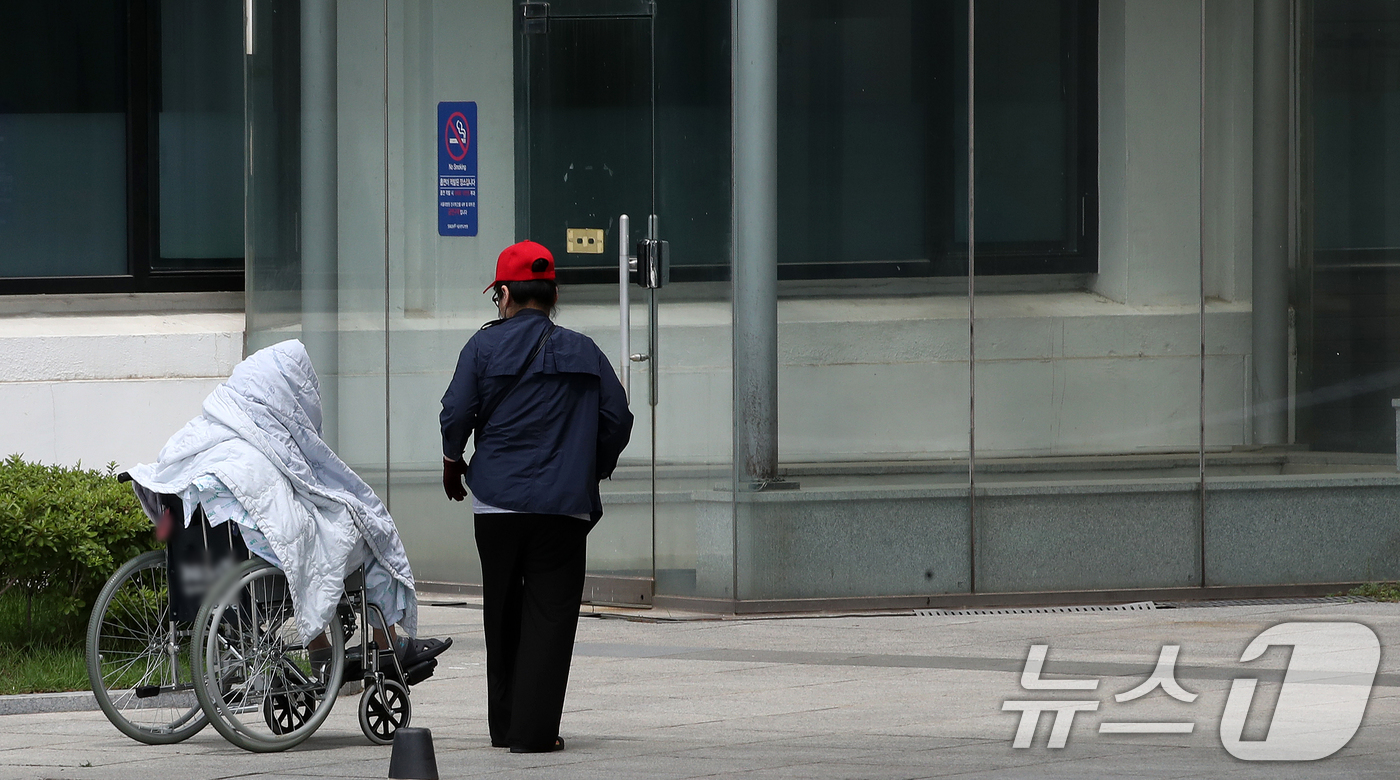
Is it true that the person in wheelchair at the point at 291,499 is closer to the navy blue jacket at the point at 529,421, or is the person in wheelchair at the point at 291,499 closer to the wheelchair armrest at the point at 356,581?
the wheelchair armrest at the point at 356,581

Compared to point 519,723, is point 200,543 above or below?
above

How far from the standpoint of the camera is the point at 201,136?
13.1 m

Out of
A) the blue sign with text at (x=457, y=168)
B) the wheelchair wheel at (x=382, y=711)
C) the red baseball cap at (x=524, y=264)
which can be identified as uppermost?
the blue sign with text at (x=457, y=168)

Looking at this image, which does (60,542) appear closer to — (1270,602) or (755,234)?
(755,234)

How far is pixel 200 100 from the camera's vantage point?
1307 cm

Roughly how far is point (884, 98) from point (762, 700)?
13.6 ft

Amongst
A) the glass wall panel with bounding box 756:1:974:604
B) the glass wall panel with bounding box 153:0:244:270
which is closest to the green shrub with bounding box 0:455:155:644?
the glass wall panel with bounding box 756:1:974:604

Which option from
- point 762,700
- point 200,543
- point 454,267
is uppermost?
point 454,267

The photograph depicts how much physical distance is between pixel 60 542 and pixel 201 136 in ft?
19.6

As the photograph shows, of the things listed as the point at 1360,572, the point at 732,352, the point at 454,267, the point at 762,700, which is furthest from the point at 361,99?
the point at 1360,572

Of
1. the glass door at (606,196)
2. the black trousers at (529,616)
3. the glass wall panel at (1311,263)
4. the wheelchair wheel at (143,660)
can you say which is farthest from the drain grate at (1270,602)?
the wheelchair wheel at (143,660)

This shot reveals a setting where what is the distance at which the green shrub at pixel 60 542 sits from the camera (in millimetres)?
7688

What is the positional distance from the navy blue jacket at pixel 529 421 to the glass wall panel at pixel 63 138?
741cm

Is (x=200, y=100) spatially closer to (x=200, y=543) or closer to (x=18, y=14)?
(x=18, y=14)
